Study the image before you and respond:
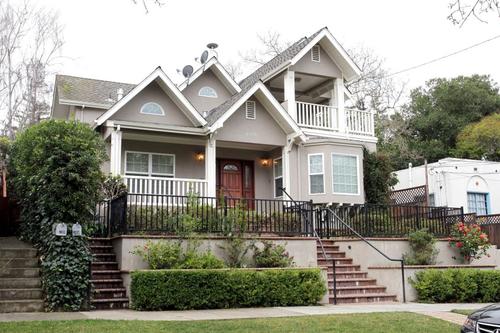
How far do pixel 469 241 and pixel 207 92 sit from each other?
37.4 feet

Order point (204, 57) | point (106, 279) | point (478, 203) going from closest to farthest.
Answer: point (106, 279) < point (204, 57) < point (478, 203)

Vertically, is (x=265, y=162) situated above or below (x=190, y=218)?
above

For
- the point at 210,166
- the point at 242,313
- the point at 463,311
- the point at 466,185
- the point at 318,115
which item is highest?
the point at 318,115

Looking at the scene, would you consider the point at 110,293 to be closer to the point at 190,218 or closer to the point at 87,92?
the point at 190,218

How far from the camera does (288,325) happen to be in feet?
32.2

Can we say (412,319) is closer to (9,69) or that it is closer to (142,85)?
(142,85)

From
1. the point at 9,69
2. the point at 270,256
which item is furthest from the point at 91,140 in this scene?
the point at 9,69

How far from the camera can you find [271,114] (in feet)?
67.1

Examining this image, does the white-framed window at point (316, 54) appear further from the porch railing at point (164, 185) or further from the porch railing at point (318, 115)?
the porch railing at point (164, 185)

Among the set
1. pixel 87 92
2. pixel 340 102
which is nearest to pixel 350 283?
pixel 340 102

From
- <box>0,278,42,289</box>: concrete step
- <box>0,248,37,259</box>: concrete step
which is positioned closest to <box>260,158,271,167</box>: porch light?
<box>0,248,37,259</box>: concrete step

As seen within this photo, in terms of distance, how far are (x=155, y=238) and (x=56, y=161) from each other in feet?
9.50

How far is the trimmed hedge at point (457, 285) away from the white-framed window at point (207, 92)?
11.4 metres

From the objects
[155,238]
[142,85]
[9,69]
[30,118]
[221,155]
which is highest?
[9,69]
